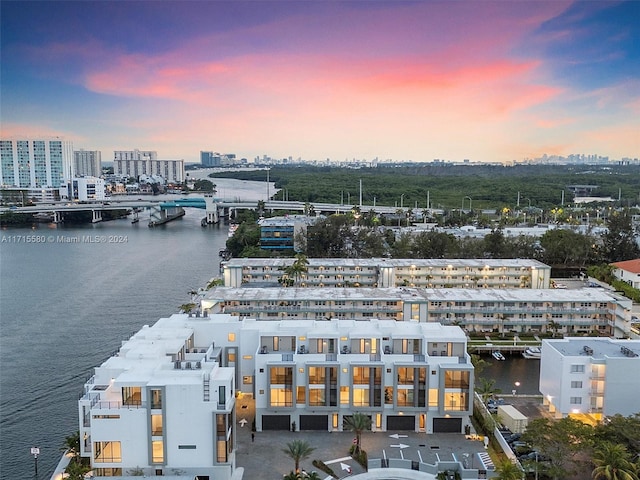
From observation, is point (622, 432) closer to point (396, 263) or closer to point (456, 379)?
point (456, 379)

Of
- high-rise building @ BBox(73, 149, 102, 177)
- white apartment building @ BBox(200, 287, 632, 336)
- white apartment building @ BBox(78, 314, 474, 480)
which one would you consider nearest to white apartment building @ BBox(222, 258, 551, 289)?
white apartment building @ BBox(200, 287, 632, 336)

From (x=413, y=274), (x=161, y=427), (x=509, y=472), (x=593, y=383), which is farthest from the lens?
(x=413, y=274)

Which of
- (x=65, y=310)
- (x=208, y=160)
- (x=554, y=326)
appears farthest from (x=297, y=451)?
(x=208, y=160)

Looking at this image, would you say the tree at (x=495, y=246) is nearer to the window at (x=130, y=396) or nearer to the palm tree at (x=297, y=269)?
the palm tree at (x=297, y=269)

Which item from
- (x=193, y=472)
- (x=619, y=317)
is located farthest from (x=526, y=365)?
(x=193, y=472)

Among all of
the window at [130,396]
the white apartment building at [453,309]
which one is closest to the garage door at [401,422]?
the window at [130,396]

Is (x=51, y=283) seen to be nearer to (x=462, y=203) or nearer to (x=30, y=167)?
(x=462, y=203)
